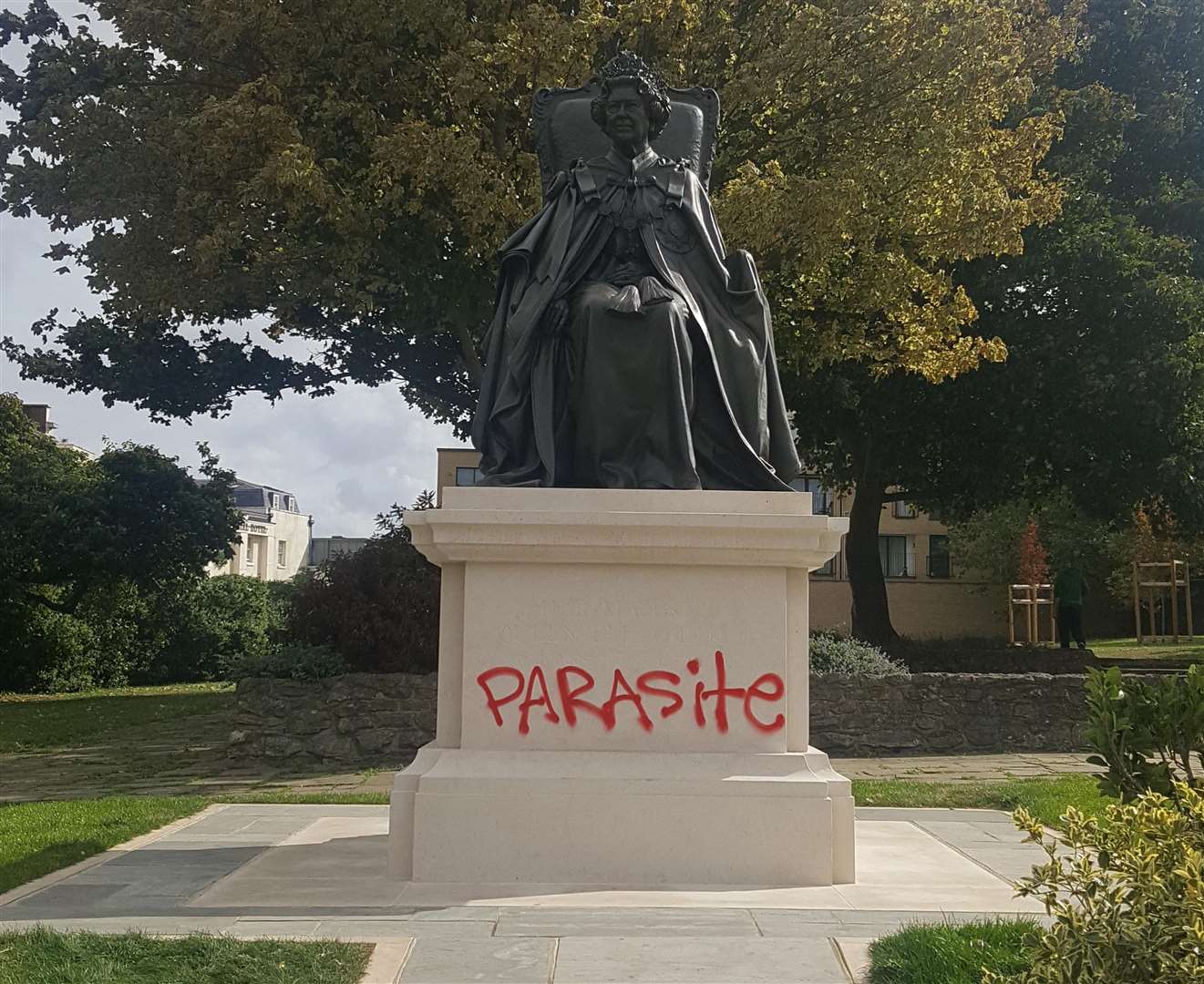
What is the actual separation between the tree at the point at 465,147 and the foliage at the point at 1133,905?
9949mm

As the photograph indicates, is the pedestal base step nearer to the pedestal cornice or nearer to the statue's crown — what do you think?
the pedestal cornice

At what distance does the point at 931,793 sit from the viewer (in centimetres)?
951

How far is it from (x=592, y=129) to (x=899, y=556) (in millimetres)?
40890

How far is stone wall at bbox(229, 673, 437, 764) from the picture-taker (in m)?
12.7

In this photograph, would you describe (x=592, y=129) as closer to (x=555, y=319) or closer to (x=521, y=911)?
(x=555, y=319)

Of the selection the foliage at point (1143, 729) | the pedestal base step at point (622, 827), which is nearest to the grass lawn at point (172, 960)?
the pedestal base step at point (622, 827)

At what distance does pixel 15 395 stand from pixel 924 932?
2711 centimetres

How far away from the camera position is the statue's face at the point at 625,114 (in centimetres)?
605

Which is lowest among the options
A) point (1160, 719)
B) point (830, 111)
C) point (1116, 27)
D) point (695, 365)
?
point (1160, 719)

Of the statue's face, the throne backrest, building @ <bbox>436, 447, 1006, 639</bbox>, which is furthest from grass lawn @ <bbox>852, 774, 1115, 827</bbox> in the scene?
building @ <bbox>436, 447, 1006, 639</bbox>

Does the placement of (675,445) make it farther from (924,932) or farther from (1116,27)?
(1116,27)

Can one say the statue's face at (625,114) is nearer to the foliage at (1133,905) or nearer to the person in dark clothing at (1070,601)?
the foliage at (1133,905)

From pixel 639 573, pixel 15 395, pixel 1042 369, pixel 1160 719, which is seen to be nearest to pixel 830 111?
pixel 1042 369

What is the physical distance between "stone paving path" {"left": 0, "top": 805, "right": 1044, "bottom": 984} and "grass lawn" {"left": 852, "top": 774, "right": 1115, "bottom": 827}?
6.99ft
